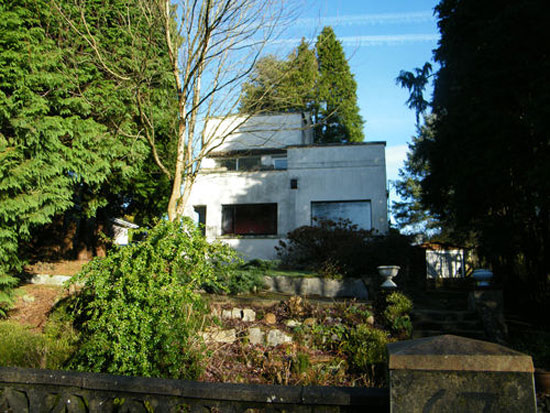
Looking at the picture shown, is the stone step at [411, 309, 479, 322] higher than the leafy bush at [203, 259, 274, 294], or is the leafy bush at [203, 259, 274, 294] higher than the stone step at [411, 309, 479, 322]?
the leafy bush at [203, 259, 274, 294]

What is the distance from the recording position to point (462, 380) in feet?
7.16

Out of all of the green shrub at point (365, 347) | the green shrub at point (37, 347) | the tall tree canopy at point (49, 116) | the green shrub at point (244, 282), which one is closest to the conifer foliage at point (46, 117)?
the tall tree canopy at point (49, 116)

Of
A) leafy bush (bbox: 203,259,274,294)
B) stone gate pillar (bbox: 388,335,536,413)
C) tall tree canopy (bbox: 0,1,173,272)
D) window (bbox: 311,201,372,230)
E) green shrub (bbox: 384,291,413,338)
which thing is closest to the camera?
stone gate pillar (bbox: 388,335,536,413)

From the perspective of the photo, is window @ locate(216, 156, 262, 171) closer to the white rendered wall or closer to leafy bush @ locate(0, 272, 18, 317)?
the white rendered wall

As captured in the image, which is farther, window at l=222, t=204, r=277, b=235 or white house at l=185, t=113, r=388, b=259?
window at l=222, t=204, r=277, b=235

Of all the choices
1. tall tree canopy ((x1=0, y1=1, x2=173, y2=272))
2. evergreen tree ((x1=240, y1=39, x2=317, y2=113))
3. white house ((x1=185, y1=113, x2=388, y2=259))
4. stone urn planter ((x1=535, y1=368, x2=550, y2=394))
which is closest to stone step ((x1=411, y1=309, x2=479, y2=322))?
stone urn planter ((x1=535, y1=368, x2=550, y2=394))

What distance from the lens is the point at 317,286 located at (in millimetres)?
11656

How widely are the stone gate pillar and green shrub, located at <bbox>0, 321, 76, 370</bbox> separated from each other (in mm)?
5464

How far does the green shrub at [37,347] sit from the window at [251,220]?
1077cm

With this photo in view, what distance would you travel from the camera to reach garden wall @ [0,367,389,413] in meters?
2.70

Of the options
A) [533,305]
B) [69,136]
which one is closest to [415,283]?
[533,305]

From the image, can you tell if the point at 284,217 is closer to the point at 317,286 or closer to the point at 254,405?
the point at 317,286

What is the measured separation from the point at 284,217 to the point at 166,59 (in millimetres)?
8362

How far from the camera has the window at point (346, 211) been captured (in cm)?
1620
